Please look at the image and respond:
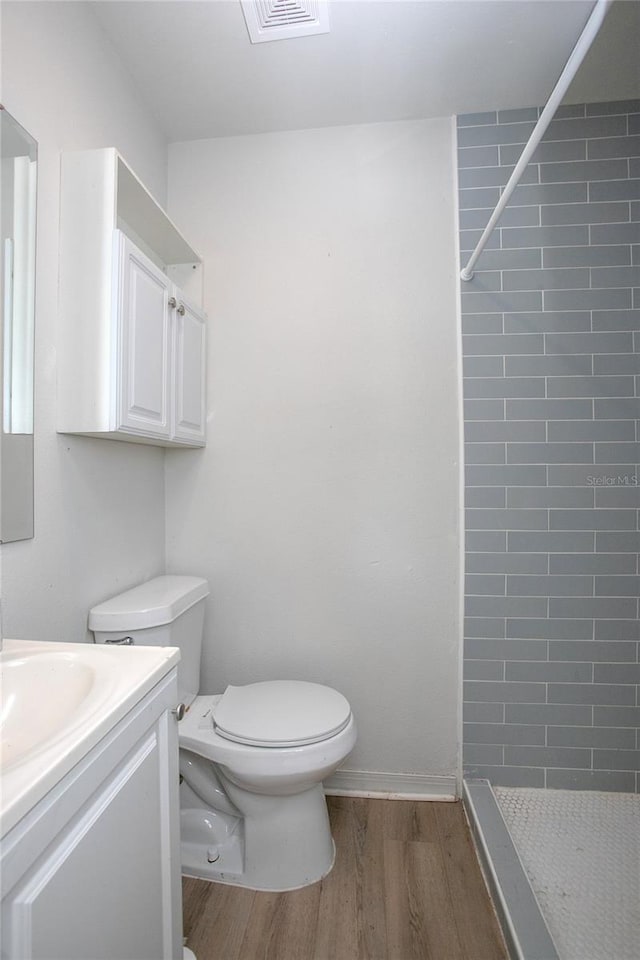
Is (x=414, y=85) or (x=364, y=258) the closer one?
(x=414, y=85)

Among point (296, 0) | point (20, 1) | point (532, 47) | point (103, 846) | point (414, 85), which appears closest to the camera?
point (103, 846)

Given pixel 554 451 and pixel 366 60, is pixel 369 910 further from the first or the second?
pixel 366 60

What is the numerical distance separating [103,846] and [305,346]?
1.52m

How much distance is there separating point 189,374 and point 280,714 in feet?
3.70

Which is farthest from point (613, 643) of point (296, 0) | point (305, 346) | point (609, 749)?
point (296, 0)

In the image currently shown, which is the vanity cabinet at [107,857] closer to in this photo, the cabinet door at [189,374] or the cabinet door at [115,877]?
the cabinet door at [115,877]

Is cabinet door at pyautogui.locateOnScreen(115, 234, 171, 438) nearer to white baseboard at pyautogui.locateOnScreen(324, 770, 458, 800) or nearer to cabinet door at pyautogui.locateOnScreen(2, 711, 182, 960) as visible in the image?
cabinet door at pyautogui.locateOnScreen(2, 711, 182, 960)

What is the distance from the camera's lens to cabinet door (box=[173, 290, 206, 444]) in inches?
59.7

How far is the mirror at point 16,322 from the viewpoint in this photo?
99cm

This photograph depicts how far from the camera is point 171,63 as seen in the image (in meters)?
Result: 1.48

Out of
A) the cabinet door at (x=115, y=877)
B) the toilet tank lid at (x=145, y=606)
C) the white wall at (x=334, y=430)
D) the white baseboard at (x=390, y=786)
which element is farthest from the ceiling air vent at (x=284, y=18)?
the white baseboard at (x=390, y=786)

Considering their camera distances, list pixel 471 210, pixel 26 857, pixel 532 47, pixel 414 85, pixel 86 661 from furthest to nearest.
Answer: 1. pixel 471 210
2. pixel 414 85
3. pixel 532 47
4. pixel 86 661
5. pixel 26 857

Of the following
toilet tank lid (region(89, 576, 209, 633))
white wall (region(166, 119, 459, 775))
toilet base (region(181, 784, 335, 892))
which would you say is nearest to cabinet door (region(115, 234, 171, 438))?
white wall (region(166, 119, 459, 775))

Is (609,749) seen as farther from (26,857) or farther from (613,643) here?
(26,857)
